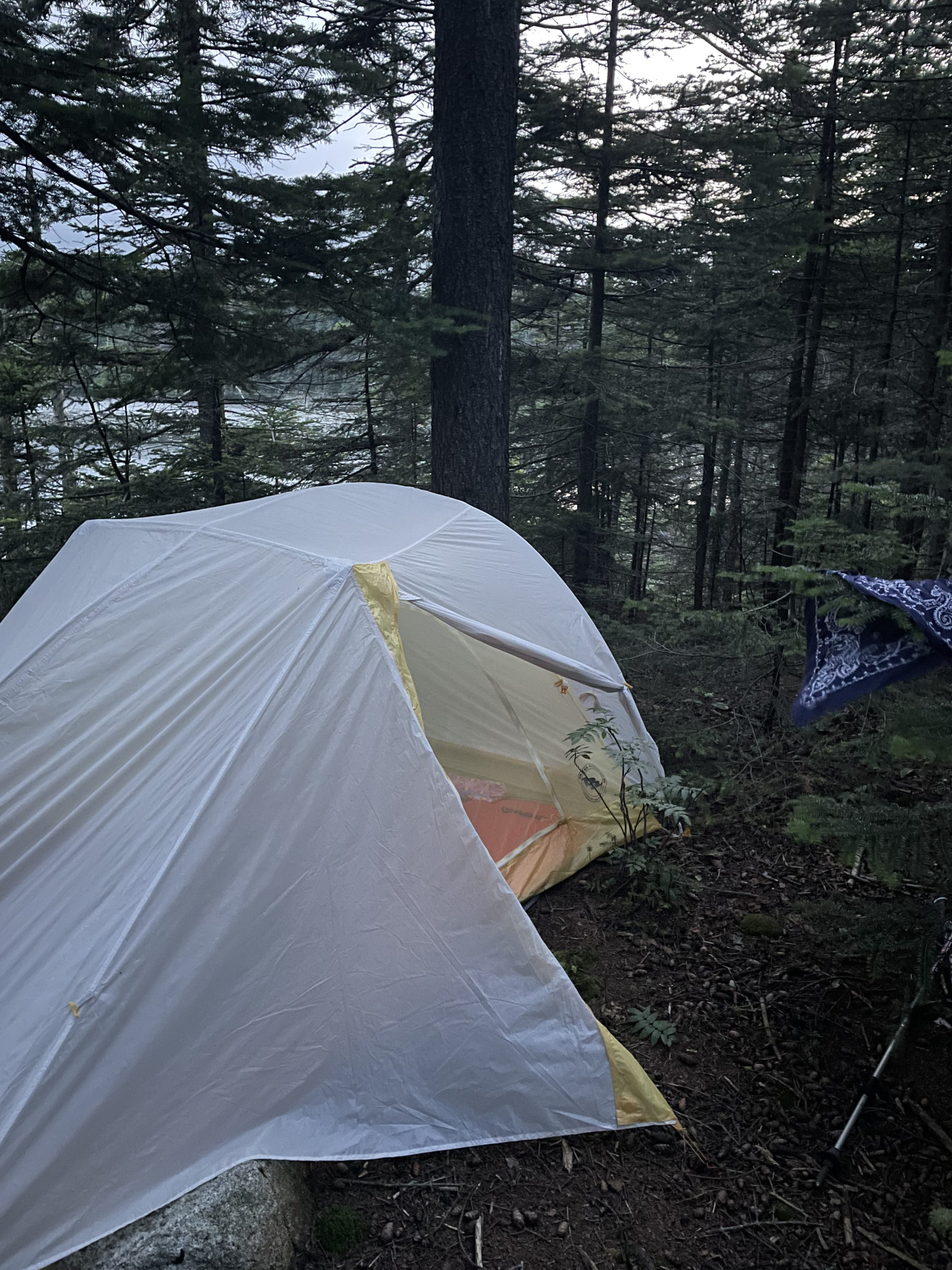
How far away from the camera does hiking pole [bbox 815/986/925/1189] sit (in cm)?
234

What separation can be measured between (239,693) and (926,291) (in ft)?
29.6

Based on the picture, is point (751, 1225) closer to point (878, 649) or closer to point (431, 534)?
point (878, 649)

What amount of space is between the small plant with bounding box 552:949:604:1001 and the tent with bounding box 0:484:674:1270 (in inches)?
26.6

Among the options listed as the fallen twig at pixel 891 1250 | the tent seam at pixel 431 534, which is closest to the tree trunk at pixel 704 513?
the tent seam at pixel 431 534

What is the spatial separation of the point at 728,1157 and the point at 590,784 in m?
2.06

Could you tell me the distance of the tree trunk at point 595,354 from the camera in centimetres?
837

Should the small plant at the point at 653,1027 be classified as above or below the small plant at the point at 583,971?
above

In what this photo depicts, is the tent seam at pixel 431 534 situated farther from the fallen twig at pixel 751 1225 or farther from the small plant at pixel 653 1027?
the fallen twig at pixel 751 1225

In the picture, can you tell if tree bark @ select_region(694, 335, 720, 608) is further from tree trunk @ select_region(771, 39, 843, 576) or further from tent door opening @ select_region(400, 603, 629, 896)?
tent door opening @ select_region(400, 603, 629, 896)

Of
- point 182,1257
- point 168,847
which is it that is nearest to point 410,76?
point 168,847

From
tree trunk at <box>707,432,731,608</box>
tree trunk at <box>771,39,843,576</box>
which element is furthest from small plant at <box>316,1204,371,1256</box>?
tree trunk at <box>707,432,731,608</box>

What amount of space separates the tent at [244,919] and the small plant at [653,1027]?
16.2 inches

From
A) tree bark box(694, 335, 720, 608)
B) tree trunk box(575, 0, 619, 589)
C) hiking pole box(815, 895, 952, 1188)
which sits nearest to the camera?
hiking pole box(815, 895, 952, 1188)

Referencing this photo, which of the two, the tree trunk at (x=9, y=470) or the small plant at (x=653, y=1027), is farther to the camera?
the tree trunk at (x=9, y=470)
